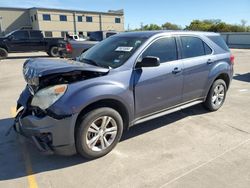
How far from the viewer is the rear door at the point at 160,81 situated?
3.70 m

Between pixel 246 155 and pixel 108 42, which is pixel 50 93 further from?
pixel 246 155

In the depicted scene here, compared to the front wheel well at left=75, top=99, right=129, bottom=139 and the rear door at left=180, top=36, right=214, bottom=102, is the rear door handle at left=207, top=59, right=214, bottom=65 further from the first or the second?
the front wheel well at left=75, top=99, right=129, bottom=139

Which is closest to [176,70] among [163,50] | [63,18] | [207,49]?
[163,50]

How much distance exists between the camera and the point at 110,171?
3.12m

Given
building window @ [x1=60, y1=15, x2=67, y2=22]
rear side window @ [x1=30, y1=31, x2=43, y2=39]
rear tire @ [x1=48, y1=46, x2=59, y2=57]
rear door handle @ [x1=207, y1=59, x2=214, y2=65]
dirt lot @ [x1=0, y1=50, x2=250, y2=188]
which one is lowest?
dirt lot @ [x1=0, y1=50, x2=250, y2=188]

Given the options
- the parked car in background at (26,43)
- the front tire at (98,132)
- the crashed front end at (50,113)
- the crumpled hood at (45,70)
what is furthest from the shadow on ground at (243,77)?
the parked car in background at (26,43)

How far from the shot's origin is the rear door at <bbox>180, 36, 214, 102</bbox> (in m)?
4.38

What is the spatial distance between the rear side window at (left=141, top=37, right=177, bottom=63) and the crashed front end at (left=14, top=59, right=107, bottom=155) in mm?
1079

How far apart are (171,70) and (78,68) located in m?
Result: 1.65

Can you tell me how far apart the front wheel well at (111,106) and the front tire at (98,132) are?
0.05 metres

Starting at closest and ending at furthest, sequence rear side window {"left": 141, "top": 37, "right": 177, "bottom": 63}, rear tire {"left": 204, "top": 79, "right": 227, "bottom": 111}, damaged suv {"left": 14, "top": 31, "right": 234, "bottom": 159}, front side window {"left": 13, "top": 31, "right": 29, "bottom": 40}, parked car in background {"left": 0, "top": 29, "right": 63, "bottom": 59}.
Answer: damaged suv {"left": 14, "top": 31, "right": 234, "bottom": 159} < rear side window {"left": 141, "top": 37, "right": 177, "bottom": 63} < rear tire {"left": 204, "top": 79, "right": 227, "bottom": 111} < parked car in background {"left": 0, "top": 29, "right": 63, "bottom": 59} < front side window {"left": 13, "top": 31, "right": 29, "bottom": 40}

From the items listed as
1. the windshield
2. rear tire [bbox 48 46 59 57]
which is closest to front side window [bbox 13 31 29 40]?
rear tire [bbox 48 46 59 57]

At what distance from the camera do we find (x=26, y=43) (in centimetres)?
1706

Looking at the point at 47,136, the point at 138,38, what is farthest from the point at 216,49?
the point at 47,136
